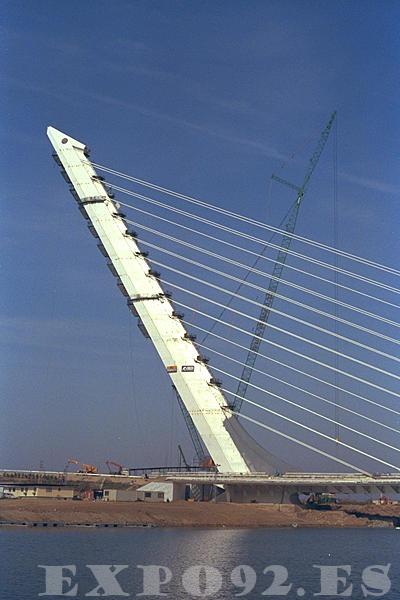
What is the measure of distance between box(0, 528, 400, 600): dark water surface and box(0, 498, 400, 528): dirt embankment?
13.7 feet

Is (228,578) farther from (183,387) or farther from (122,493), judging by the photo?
(122,493)

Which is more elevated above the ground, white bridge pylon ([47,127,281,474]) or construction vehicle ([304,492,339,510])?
white bridge pylon ([47,127,281,474])

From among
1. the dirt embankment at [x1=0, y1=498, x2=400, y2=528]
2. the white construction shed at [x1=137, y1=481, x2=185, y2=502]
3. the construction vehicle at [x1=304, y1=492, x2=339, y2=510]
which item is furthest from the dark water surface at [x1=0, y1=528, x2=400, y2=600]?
the construction vehicle at [x1=304, y1=492, x2=339, y2=510]

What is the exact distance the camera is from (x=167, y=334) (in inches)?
2589

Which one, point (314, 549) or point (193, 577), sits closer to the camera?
point (193, 577)

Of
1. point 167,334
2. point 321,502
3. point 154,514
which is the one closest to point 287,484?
point 154,514

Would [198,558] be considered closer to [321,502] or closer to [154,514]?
[154,514]

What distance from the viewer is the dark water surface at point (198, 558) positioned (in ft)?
99.3

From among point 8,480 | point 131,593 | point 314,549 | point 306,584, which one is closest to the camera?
point 131,593

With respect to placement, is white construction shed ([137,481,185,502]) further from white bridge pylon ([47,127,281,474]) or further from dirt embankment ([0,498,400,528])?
white bridge pylon ([47,127,281,474])

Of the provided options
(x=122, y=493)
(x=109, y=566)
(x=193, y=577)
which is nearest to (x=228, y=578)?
(x=193, y=577)

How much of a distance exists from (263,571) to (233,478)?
1157 inches

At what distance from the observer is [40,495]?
238 feet

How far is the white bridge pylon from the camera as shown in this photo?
2559 inches
